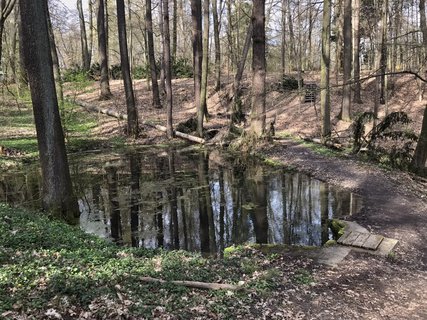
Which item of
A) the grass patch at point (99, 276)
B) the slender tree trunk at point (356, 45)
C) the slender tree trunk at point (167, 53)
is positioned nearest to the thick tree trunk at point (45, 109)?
the grass patch at point (99, 276)

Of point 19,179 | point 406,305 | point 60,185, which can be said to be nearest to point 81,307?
point 406,305

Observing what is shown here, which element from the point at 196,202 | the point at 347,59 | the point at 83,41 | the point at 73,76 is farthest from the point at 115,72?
the point at 196,202

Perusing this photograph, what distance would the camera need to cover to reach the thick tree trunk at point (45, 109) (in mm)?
7289

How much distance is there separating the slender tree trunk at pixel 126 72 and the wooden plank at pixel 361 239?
1340 centimetres

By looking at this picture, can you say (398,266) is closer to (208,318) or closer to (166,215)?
(208,318)

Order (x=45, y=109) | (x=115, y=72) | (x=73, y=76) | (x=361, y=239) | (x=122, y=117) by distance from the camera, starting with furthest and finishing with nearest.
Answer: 1. (x=115, y=72)
2. (x=73, y=76)
3. (x=122, y=117)
4. (x=45, y=109)
5. (x=361, y=239)

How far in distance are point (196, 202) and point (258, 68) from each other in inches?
308

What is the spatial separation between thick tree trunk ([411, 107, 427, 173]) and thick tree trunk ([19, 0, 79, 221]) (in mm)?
9350

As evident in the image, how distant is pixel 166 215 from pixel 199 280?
3.91 metres

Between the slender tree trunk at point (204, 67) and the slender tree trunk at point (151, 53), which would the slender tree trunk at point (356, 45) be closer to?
the slender tree trunk at point (204, 67)

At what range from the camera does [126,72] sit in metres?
17.8

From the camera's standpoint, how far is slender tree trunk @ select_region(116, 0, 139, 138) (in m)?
17.2

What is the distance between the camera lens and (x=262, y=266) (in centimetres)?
581

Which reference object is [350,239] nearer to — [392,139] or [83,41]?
[392,139]
